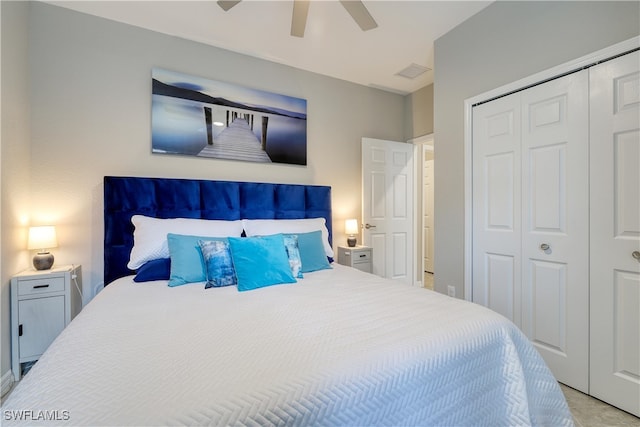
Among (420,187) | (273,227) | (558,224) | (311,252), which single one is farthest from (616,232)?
(420,187)

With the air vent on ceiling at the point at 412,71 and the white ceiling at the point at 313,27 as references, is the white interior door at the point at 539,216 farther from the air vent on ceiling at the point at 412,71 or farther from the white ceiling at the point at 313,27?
the air vent on ceiling at the point at 412,71

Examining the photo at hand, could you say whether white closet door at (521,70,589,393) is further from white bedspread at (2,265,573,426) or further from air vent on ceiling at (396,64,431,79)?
air vent on ceiling at (396,64,431,79)

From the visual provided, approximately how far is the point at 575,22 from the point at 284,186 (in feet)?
8.64

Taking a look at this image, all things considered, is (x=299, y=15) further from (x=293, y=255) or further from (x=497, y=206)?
(x=497, y=206)

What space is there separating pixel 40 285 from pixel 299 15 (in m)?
2.68

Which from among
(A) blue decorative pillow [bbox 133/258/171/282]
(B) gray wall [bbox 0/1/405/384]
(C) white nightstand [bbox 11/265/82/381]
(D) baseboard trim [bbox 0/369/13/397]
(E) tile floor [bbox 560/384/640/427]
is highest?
(B) gray wall [bbox 0/1/405/384]

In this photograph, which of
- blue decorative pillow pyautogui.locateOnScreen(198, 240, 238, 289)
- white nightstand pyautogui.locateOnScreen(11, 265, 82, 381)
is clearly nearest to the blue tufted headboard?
white nightstand pyautogui.locateOnScreen(11, 265, 82, 381)

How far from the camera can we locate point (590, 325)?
1.81m

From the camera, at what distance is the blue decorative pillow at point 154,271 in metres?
2.05

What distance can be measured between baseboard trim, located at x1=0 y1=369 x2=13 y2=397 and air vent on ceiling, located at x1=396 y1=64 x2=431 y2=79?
4484 mm

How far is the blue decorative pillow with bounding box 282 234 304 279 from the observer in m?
2.13

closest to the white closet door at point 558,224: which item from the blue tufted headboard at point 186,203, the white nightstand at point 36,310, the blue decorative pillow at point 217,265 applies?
the blue tufted headboard at point 186,203

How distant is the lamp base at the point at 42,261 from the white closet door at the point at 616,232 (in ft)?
12.7

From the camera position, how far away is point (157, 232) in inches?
87.4
